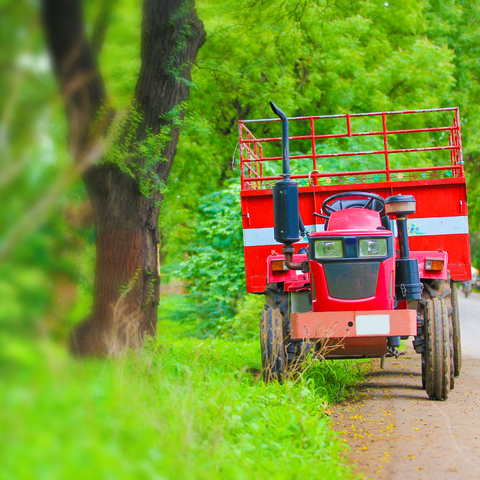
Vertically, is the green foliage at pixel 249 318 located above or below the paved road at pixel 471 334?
above

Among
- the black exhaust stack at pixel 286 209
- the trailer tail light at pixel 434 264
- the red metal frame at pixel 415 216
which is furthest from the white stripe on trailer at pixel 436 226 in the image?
the black exhaust stack at pixel 286 209

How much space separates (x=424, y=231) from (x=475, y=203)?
20.5m

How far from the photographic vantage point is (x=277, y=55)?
1672 centimetres

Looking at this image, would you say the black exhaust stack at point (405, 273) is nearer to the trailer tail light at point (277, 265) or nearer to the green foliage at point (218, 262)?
the trailer tail light at point (277, 265)

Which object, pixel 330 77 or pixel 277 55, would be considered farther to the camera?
pixel 330 77

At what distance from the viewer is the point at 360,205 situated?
7270mm

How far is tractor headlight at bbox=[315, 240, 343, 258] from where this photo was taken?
20.6 feet

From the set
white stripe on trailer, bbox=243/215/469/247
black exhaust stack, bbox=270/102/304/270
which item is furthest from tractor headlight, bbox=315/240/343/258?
white stripe on trailer, bbox=243/215/469/247

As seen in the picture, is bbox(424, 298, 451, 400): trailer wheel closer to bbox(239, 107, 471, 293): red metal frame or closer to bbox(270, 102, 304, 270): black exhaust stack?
bbox(270, 102, 304, 270): black exhaust stack

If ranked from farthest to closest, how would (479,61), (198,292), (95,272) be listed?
1. (479,61)
2. (198,292)
3. (95,272)

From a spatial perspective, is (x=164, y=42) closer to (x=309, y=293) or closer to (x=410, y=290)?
(x=309, y=293)

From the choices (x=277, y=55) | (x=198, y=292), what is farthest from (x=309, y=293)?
(x=277, y=55)

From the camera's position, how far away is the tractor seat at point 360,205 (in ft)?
22.6

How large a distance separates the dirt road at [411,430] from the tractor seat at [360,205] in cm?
186
